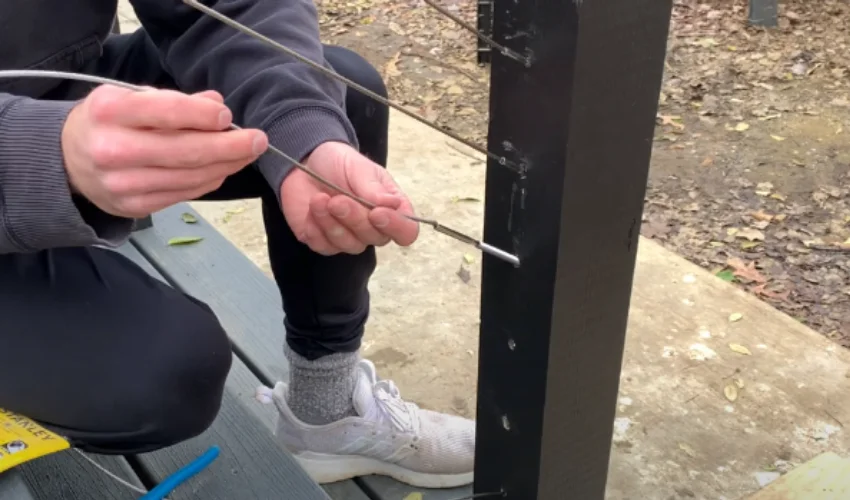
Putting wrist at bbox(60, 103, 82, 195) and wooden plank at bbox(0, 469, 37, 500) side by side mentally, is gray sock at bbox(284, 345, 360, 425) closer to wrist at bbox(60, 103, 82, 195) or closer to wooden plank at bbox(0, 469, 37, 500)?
wooden plank at bbox(0, 469, 37, 500)

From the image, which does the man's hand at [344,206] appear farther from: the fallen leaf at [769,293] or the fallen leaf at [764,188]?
the fallen leaf at [764,188]

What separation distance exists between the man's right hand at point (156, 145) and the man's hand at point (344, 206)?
17 cm

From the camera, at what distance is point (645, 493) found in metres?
1.53

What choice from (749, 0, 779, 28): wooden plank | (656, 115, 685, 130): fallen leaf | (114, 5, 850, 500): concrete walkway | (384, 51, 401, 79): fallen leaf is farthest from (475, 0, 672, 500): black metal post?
(749, 0, 779, 28): wooden plank

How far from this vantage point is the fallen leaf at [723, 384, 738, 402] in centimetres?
174

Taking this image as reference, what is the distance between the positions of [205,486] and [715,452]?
0.91 meters

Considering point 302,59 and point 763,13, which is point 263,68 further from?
point 763,13

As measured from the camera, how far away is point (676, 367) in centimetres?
182

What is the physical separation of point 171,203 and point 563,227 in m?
0.32

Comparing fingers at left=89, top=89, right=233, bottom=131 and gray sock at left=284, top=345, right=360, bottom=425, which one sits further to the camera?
gray sock at left=284, top=345, right=360, bottom=425

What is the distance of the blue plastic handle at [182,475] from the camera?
4.00ft

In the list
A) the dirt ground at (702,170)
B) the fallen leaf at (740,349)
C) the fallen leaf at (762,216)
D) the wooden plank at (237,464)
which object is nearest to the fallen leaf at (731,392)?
the fallen leaf at (740,349)

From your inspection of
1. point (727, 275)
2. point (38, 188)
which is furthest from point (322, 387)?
point (727, 275)

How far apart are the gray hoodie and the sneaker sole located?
0.57 m
